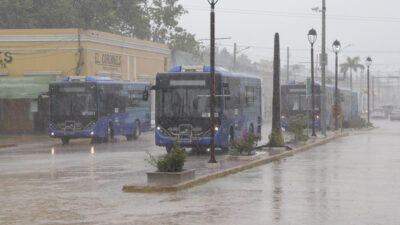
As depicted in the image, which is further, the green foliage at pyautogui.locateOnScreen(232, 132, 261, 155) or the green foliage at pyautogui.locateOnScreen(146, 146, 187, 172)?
the green foliage at pyautogui.locateOnScreen(232, 132, 261, 155)

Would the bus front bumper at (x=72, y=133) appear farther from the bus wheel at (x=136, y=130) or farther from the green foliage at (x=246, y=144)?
the green foliage at (x=246, y=144)

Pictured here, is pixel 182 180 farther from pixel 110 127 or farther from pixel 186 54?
pixel 186 54

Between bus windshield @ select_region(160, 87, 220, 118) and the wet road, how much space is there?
12.6 ft

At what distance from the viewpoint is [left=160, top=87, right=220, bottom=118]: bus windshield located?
2755 cm

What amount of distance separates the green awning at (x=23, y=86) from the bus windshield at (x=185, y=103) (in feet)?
65.7

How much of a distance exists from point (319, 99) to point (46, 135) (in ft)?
57.8

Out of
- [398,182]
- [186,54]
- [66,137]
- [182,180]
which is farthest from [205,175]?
[186,54]

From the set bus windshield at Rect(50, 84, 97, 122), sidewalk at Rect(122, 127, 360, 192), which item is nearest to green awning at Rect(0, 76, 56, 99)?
bus windshield at Rect(50, 84, 97, 122)

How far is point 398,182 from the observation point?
1767 cm

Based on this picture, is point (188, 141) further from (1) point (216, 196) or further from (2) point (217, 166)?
(1) point (216, 196)

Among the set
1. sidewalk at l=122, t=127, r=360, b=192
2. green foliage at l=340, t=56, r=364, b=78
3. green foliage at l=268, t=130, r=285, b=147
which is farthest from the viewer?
green foliage at l=340, t=56, r=364, b=78

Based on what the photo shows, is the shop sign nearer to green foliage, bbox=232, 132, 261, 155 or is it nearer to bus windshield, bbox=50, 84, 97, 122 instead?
bus windshield, bbox=50, 84, 97, 122

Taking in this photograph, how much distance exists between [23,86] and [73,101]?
11.0 meters

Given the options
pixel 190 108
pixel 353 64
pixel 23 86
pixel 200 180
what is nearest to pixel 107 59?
pixel 23 86
